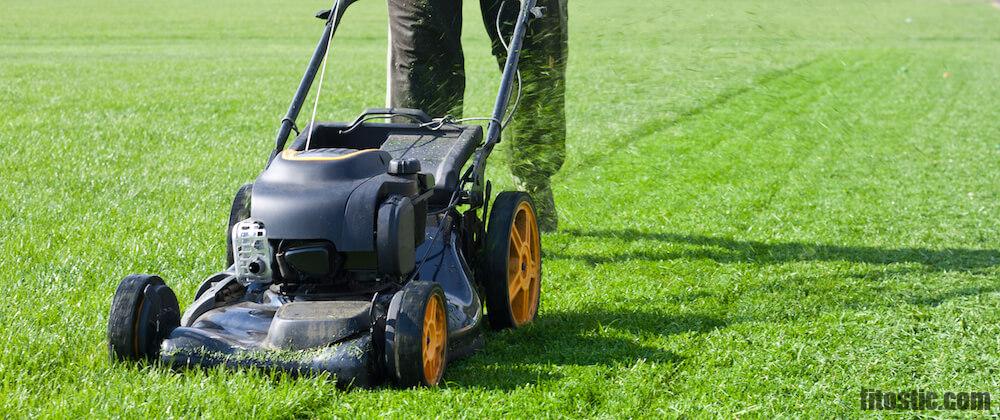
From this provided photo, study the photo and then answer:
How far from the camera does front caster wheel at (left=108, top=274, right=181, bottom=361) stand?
126 inches

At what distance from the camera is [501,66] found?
5.23 m

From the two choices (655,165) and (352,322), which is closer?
(352,322)

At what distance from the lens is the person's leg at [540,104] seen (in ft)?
16.8

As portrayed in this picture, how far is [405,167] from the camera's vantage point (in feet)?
11.1

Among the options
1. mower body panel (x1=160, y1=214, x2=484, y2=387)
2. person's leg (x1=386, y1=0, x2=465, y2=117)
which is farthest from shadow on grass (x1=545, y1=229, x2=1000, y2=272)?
mower body panel (x1=160, y1=214, x2=484, y2=387)

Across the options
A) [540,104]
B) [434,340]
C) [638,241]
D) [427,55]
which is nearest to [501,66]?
[540,104]

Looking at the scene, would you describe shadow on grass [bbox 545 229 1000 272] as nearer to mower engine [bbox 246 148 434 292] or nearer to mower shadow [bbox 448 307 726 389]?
mower shadow [bbox 448 307 726 389]

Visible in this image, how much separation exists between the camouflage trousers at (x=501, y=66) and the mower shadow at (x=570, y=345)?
41.4 inches

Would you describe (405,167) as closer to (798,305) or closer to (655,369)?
(655,369)

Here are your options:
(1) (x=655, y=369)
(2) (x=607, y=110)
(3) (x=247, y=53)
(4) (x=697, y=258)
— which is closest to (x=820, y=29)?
(3) (x=247, y=53)

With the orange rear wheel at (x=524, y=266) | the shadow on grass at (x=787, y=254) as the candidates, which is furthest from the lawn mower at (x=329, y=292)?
the shadow on grass at (x=787, y=254)

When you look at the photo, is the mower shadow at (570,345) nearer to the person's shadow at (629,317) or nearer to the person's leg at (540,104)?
the person's shadow at (629,317)

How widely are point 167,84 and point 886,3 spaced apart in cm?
3830

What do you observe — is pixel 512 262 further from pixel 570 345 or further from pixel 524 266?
pixel 570 345
